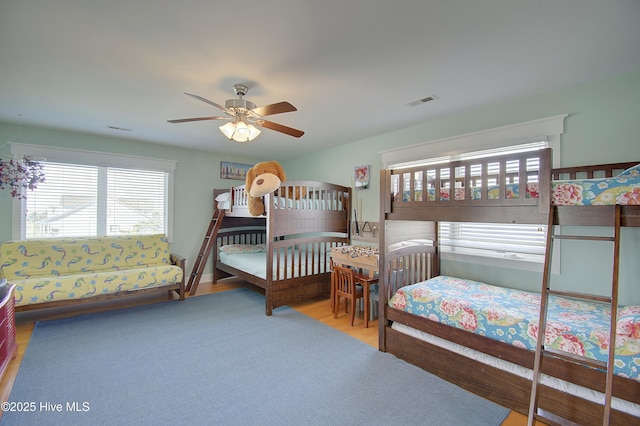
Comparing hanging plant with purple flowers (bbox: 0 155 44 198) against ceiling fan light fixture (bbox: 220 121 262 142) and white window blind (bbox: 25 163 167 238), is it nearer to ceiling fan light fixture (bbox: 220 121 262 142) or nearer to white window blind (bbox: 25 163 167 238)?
white window blind (bbox: 25 163 167 238)

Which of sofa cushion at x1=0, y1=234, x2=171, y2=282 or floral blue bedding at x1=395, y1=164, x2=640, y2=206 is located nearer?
floral blue bedding at x1=395, y1=164, x2=640, y2=206

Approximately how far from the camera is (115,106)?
3.05 m

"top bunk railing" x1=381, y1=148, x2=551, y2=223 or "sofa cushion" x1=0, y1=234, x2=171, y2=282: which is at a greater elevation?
"top bunk railing" x1=381, y1=148, x2=551, y2=223

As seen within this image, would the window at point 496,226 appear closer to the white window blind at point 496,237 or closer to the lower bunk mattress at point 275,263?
the white window blind at point 496,237

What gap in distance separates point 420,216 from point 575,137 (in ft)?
Result: 5.12

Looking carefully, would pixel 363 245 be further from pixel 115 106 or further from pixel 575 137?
pixel 115 106

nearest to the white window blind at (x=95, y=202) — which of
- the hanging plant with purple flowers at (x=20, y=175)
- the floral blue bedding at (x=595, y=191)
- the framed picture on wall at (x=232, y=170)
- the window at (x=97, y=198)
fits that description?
the window at (x=97, y=198)

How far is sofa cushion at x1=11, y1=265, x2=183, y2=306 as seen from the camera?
3.24 metres

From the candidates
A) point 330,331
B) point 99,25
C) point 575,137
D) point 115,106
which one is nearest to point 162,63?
point 99,25

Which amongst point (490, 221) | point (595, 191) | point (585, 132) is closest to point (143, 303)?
point (490, 221)

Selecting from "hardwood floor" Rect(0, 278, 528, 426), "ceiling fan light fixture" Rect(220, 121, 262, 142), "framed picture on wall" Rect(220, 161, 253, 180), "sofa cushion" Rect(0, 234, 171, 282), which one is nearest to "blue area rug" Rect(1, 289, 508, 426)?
"hardwood floor" Rect(0, 278, 528, 426)

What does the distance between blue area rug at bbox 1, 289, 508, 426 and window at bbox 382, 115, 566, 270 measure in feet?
4.83

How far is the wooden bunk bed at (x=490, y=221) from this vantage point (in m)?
1.64

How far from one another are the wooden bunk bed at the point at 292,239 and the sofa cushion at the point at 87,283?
112 cm
